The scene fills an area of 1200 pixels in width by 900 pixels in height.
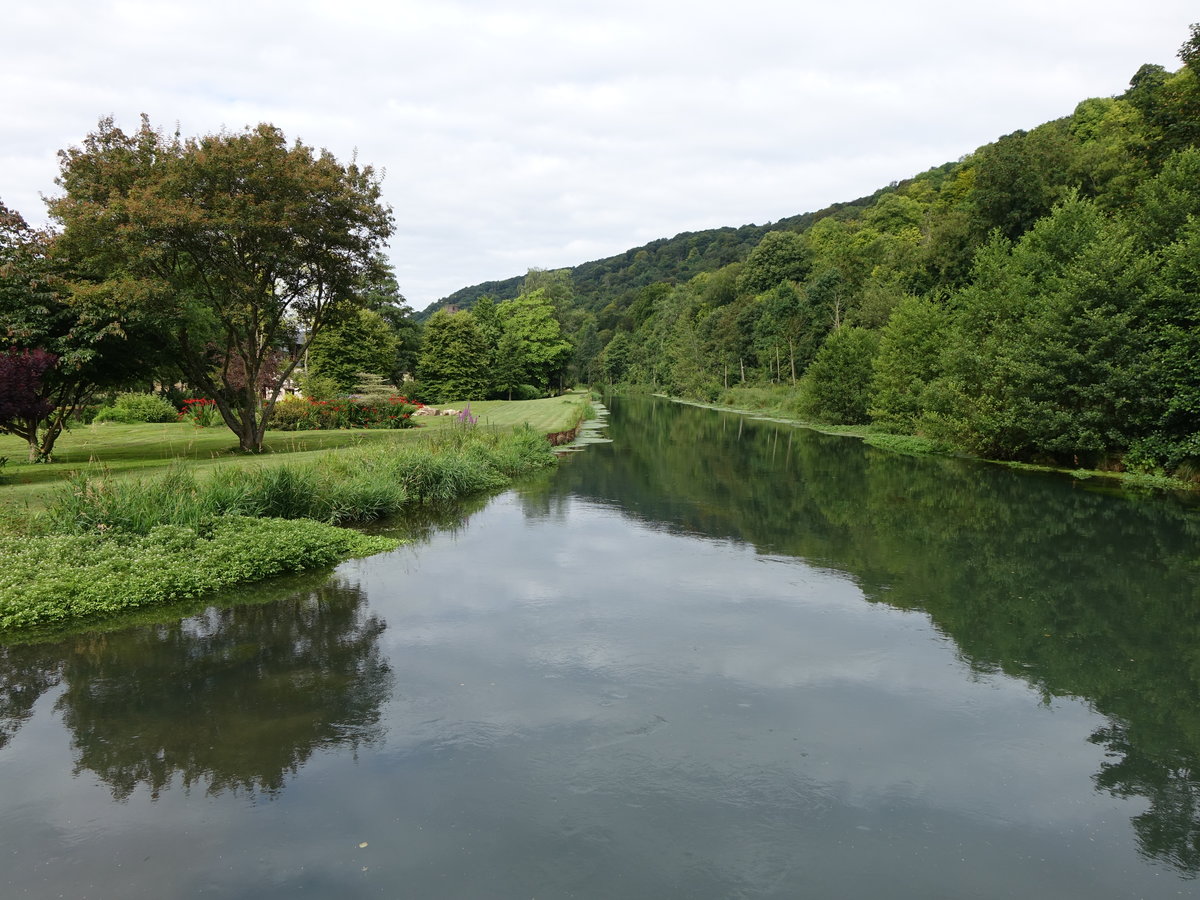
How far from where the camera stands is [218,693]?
6.20 m

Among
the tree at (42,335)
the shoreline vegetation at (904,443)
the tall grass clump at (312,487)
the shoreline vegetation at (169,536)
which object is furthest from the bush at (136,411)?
the shoreline vegetation at (904,443)

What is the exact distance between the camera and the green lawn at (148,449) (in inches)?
533

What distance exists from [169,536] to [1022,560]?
12.2 m

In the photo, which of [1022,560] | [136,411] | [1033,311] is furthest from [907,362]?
[136,411]

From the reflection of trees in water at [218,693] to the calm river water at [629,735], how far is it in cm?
3

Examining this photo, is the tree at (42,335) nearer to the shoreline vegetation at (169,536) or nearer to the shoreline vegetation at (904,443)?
the shoreline vegetation at (169,536)

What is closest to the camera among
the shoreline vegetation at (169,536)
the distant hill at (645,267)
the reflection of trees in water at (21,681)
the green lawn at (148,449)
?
the reflection of trees in water at (21,681)

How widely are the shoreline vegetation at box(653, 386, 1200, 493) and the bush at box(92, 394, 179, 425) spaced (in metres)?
31.4

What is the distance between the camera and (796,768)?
5.04 meters

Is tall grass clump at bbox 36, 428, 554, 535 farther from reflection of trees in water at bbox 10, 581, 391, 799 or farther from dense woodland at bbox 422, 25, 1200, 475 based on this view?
dense woodland at bbox 422, 25, 1200, 475

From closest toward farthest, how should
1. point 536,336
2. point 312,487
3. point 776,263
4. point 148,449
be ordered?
point 312,487 → point 148,449 → point 536,336 → point 776,263

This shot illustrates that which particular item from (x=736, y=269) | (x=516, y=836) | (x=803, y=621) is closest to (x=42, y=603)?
(x=516, y=836)

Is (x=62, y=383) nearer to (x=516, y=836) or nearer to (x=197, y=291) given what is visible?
(x=197, y=291)

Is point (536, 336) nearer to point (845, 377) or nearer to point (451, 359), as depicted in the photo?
point (451, 359)
